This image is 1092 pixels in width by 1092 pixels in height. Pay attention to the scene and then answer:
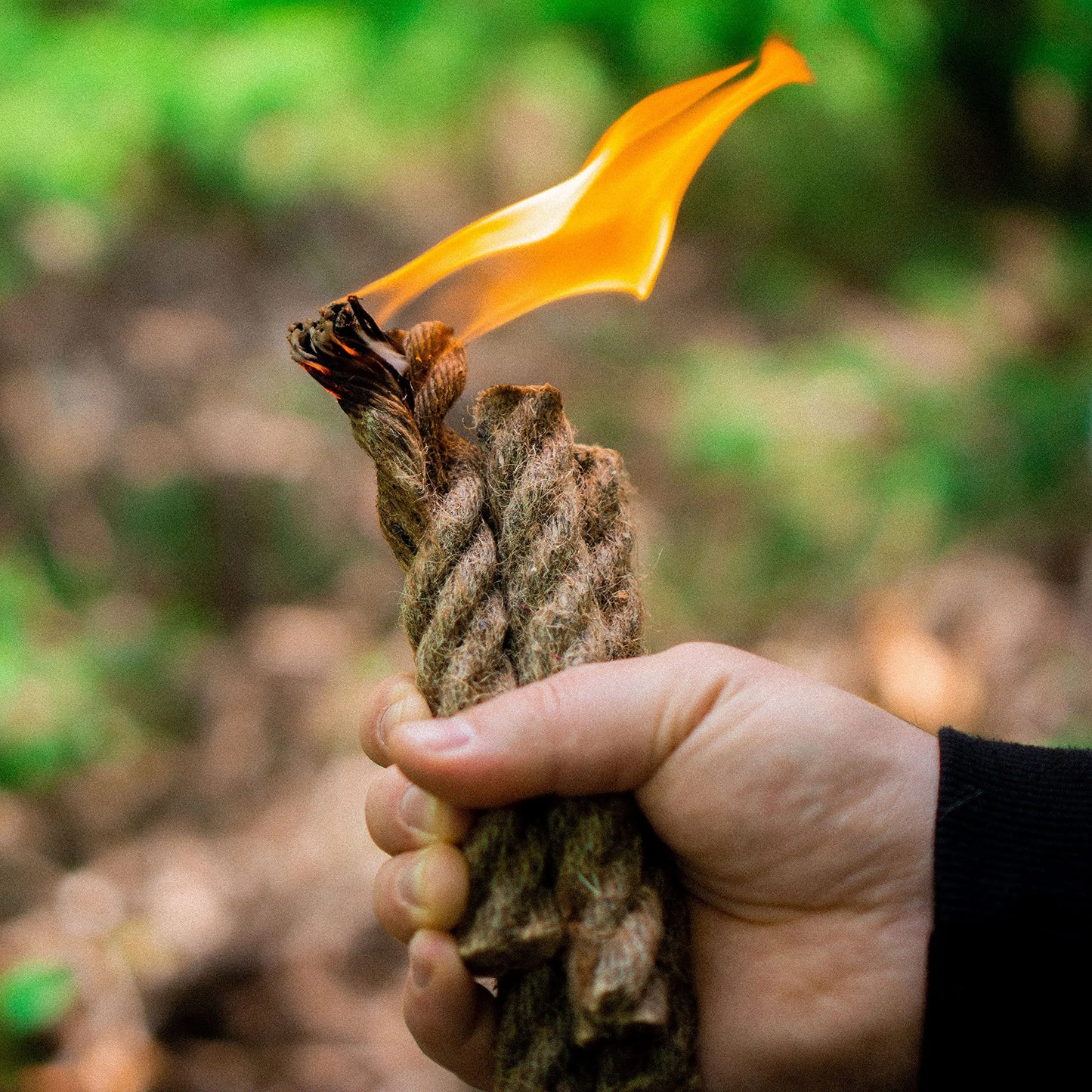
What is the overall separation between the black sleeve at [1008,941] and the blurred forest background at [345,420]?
1.44 meters

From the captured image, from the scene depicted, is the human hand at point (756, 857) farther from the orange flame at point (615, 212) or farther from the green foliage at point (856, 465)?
the green foliage at point (856, 465)

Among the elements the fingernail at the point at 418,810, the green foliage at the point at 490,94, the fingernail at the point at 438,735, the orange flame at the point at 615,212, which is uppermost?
the green foliage at the point at 490,94

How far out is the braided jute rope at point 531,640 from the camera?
0.88 metres

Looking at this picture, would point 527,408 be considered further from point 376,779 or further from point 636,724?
point 376,779

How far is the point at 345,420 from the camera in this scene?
3006 millimetres

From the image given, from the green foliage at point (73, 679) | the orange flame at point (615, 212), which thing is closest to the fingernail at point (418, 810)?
the orange flame at point (615, 212)

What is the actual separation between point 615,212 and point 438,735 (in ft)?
2.27

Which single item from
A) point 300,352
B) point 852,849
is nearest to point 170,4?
point 300,352

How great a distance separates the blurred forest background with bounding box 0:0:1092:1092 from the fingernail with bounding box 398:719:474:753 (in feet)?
4.84

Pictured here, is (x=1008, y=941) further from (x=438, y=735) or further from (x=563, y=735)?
(x=438, y=735)

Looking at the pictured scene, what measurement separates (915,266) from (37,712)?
3.50 metres

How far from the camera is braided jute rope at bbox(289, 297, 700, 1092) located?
875 mm

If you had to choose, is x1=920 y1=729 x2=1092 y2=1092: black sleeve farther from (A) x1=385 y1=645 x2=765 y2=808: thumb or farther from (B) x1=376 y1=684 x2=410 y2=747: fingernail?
(B) x1=376 y1=684 x2=410 y2=747: fingernail

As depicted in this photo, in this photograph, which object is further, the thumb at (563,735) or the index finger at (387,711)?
the index finger at (387,711)
